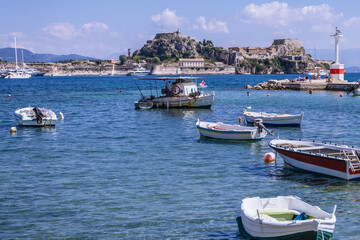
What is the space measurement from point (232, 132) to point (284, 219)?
51.1 ft

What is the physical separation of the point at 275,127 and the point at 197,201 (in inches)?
785

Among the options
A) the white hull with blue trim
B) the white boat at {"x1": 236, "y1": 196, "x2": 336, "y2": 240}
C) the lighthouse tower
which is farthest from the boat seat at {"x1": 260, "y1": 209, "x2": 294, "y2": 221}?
the lighthouse tower

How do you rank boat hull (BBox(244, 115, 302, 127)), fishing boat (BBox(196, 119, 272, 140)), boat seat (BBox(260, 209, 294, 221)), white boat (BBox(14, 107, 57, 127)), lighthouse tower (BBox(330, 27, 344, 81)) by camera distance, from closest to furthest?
boat seat (BBox(260, 209, 294, 221)) → fishing boat (BBox(196, 119, 272, 140)) → boat hull (BBox(244, 115, 302, 127)) → white boat (BBox(14, 107, 57, 127)) → lighthouse tower (BBox(330, 27, 344, 81))

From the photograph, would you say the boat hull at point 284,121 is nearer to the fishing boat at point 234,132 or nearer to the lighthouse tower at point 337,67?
the fishing boat at point 234,132

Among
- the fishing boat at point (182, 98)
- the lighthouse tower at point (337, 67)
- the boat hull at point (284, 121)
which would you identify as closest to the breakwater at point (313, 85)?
the lighthouse tower at point (337, 67)

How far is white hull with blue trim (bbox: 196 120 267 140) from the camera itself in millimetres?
27641

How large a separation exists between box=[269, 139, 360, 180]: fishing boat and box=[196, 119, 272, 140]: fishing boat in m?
5.44

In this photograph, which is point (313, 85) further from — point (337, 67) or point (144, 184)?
point (144, 184)

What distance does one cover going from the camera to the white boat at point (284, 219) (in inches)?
446

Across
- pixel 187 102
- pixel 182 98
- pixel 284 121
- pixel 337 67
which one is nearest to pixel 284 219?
pixel 284 121

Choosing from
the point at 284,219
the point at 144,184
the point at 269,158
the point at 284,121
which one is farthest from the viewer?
the point at 284,121

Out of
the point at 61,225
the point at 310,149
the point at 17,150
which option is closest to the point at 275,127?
the point at 310,149

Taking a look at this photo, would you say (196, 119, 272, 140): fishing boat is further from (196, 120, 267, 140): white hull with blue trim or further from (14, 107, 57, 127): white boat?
(14, 107, 57, 127): white boat

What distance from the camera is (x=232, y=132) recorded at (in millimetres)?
28047
